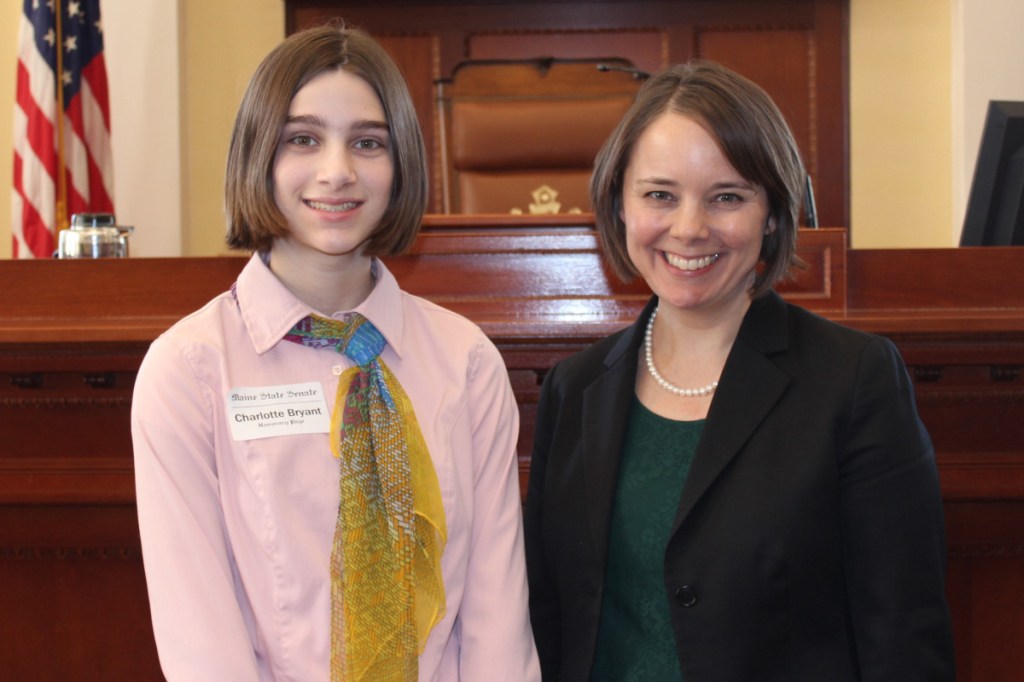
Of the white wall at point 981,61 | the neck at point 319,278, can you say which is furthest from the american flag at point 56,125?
the white wall at point 981,61

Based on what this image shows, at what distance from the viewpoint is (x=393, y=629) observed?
1.32 m

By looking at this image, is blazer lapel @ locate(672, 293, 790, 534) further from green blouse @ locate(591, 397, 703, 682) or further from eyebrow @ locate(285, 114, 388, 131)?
eyebrow @ locate(285, 114, 388, 131)

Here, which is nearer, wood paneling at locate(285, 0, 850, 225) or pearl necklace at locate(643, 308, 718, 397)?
pearl necklace at locate(643, 308, 718, 397)

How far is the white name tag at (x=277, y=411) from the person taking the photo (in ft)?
4.25

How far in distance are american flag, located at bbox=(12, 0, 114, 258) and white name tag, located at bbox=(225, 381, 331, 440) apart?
3.52 meters

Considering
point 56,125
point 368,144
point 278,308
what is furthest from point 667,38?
point 278,308

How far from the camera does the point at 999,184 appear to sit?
2.60 meters

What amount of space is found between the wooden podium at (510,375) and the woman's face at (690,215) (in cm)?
68

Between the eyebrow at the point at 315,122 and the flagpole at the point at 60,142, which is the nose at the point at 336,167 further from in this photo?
the flagpole at the point at 60,142

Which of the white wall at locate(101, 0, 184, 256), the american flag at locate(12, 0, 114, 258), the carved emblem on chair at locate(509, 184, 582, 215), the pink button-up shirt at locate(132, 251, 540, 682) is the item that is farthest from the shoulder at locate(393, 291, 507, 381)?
the white wall at locate(101, 0, 184, 256)

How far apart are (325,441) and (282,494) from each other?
0.08 m

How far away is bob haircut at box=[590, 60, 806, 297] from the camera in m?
1.35

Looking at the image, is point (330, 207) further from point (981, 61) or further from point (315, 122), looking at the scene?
point (981, 61)

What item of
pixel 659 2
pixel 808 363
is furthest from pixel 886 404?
pixel 659 2
